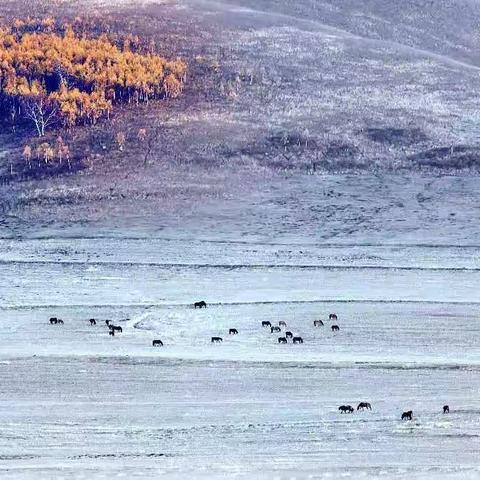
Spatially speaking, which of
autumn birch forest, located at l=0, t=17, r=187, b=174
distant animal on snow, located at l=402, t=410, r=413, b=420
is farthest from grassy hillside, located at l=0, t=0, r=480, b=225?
distant animal on snow, located at l=402, t=410, r=413, b=420

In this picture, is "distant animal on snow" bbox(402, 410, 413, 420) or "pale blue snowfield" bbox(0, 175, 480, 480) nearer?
"pale blue snowfield" bbox(0, 175, 480, 480)

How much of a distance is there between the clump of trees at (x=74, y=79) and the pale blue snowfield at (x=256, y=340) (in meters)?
18.0

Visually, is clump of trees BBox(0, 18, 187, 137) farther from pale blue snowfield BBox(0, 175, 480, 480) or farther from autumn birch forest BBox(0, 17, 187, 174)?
pale blue snowfield BBox(0, 175, 480, 480)

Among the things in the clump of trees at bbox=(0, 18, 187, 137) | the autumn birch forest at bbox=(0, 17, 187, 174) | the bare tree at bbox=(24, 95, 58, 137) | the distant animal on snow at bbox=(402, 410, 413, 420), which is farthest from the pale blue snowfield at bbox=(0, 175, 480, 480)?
the bare tree at bbox=(24, 95, 58, 137)

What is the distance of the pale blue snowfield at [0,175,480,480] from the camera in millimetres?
33094

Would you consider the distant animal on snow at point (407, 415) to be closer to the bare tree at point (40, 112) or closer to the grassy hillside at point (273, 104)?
the grassy hillside at point (273, 104)

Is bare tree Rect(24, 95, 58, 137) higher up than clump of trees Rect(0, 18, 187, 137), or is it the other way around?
clump of trees Rect(0, 18, 187, 137)

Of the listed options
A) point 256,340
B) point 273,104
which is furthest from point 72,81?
point 256,340

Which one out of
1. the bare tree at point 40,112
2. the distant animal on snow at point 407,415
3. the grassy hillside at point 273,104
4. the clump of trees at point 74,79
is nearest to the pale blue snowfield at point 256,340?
the distant animal on snow at point 407,415

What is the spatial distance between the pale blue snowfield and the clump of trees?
1800 cm

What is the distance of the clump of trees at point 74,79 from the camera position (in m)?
85.4

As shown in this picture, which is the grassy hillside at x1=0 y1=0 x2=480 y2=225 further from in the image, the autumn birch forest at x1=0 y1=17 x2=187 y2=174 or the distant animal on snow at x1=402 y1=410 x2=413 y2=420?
the distant animal on snow at x1=402 y1=410 x2=413 y2=420

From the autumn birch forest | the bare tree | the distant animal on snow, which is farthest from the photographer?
the autumn birch forest

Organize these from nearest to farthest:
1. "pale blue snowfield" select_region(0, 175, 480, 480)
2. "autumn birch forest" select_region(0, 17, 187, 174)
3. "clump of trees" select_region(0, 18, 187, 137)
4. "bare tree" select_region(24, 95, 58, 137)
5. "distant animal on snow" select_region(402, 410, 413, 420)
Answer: "pale blue snowfield" select_region(0, 175, 480, 480) → "distant animal on snow" select_region(402, 410, 413, 420) → "bare tree" select_region(24, 95, 58, 137) → "autumn birch forest" select_region(0, 17, 187, 174) → "clump of trees" select_region(0, 18, 187, 137)
